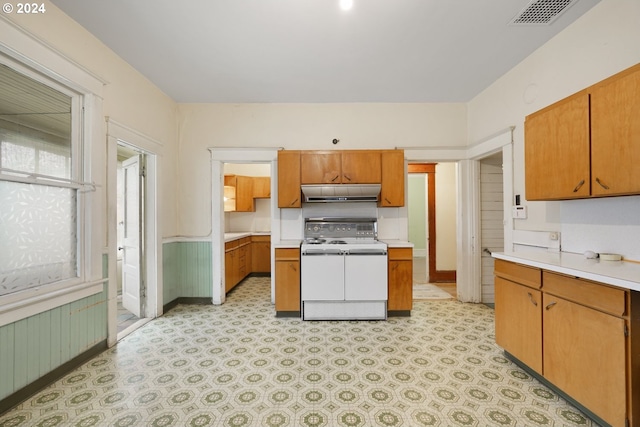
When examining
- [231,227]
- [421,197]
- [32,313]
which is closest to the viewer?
[32,313]

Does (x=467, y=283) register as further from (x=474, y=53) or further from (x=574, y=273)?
(x=474, y=53)

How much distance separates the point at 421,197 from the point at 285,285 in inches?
238

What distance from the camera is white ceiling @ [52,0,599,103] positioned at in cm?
216

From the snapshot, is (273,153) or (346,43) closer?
(346,43)

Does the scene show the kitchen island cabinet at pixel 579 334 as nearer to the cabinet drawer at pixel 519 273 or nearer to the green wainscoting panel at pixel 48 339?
the cabinet drawer at pixel 519 273

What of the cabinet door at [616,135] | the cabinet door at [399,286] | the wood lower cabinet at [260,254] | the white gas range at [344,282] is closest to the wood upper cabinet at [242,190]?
the wood lower cabinet at [260,254]

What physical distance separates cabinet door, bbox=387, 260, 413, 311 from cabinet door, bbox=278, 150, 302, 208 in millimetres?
1594

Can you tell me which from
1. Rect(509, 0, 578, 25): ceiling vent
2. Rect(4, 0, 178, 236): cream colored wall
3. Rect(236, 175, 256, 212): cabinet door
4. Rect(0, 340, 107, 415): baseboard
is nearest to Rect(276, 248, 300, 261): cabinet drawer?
Rect(4, 0, 178, 236): cream colored wall

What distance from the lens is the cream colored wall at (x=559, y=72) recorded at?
1998mm

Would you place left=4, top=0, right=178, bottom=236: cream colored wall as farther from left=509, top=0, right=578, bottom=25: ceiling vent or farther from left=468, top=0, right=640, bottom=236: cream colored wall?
left=468, top=0, right=640, bottom=236: cream colored wall

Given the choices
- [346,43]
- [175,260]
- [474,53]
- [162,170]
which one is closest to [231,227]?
[175,260]

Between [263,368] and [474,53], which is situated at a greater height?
[474,53]

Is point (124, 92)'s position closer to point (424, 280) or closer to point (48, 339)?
point (48, 339)

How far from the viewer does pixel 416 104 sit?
4.05m
